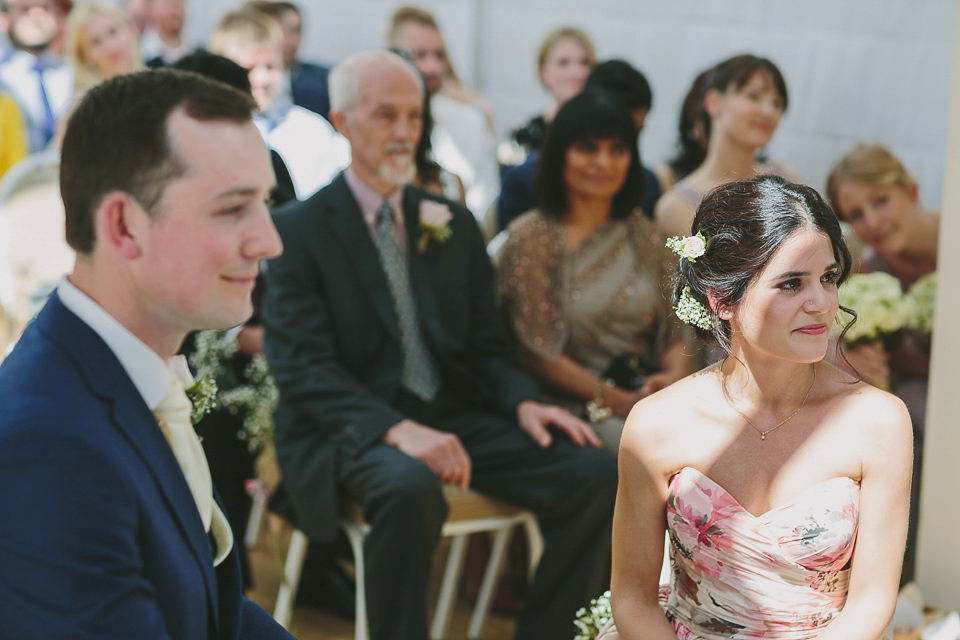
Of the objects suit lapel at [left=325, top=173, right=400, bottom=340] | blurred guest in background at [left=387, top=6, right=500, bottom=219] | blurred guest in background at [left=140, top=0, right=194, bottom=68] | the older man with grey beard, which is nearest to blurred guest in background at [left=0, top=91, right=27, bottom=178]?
blurred guest in background at [left=140, top=0, right=194, bottom=68]

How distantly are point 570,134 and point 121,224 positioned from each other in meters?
2.42

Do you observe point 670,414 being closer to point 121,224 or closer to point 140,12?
point 121,224

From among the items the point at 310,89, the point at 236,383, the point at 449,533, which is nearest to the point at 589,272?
the point at 449,533

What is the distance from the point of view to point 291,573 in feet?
10.3

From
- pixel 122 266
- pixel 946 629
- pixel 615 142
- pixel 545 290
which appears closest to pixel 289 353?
pixel 545 290

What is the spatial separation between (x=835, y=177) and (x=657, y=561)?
2.50 metres

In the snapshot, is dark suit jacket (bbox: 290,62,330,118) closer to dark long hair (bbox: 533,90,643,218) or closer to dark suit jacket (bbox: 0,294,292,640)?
dark long hair (bbox: 533,90,643,218)

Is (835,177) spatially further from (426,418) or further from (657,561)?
(657,561)

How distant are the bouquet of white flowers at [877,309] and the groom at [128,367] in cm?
250

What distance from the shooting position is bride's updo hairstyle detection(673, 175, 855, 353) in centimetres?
190

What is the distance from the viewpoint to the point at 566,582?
10.0ft

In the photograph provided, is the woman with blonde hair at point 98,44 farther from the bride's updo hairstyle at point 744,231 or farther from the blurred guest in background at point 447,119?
the bride's updo hairstyle at point 744,231

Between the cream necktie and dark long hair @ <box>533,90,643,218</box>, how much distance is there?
7.41 ft

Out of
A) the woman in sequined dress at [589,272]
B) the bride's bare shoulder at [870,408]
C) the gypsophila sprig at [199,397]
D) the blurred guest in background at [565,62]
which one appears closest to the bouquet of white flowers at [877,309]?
the woman in sequined dress at [589,272]
